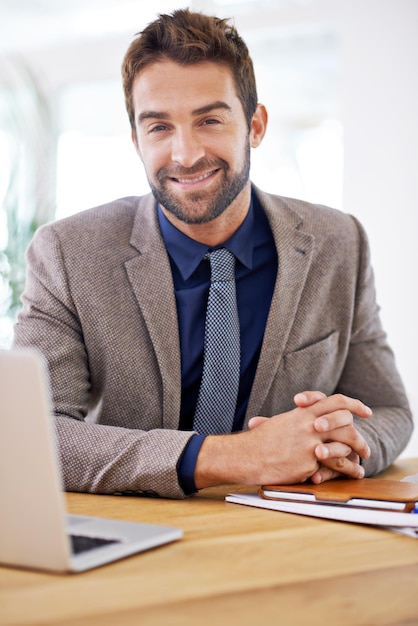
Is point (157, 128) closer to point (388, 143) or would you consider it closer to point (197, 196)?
point (197, 196)

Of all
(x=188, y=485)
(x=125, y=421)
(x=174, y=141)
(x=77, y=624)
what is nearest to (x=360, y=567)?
(x=77, y=624)

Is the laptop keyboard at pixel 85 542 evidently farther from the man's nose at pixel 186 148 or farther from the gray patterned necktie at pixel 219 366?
the man's nose at pixel 186 148

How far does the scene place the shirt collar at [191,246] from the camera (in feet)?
6.92

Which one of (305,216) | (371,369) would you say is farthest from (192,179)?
(371,369)

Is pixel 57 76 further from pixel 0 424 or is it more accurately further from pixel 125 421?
pixel 0 424

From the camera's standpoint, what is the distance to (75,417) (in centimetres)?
185

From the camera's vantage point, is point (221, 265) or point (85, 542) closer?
point (85, 542)

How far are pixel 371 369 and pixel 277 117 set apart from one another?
3.08 meters

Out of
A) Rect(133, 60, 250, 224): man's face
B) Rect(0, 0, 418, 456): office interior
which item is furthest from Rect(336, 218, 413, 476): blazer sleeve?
Rect(0, 0, 418, 456): office interior

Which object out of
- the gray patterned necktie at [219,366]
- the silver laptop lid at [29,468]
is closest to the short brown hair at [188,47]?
the gray patterned necktie at [219,366]

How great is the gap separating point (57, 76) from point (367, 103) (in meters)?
2.15

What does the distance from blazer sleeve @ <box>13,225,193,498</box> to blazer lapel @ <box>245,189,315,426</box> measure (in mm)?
369

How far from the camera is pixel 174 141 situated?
210 centimetres

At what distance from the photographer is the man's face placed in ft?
6.81
